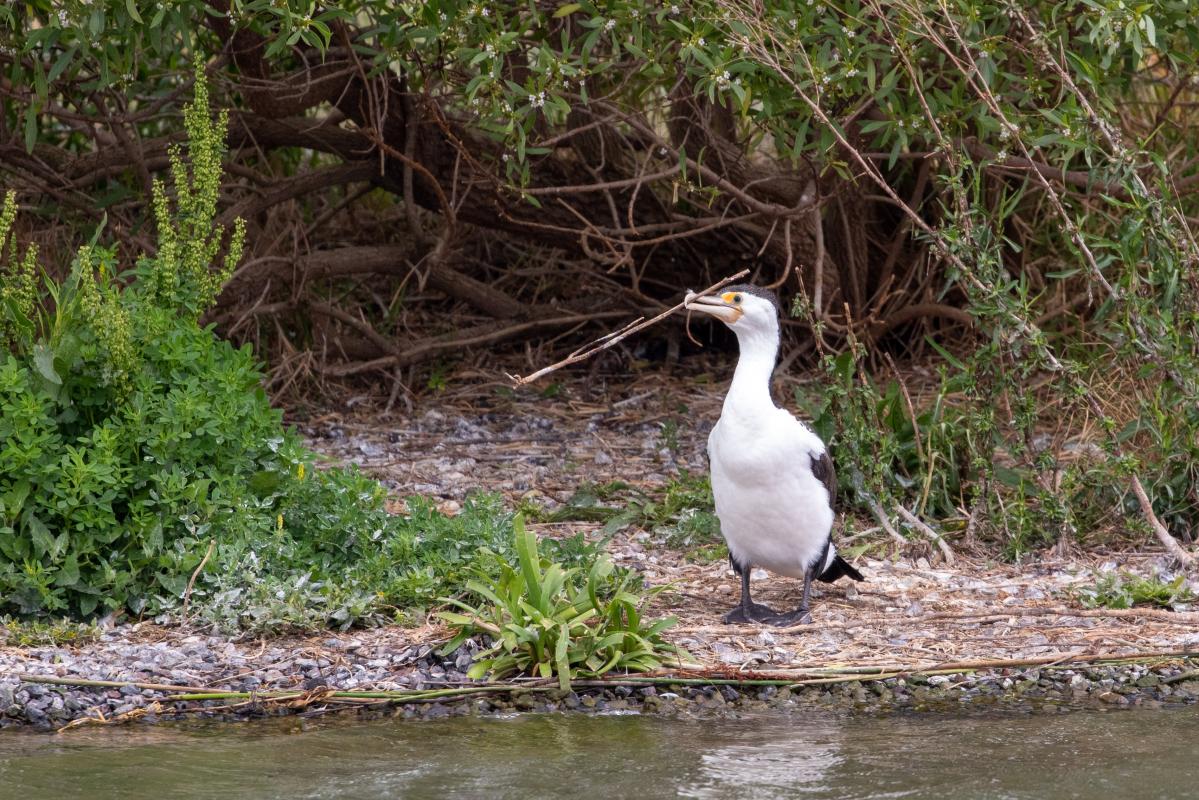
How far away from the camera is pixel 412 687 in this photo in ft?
14.6

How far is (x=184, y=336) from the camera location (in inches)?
202

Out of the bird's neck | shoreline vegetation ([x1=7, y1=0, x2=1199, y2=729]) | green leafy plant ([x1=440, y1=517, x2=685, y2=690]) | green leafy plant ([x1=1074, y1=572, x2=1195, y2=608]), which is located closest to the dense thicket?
shoreline vegetation ([x1=7, y1=0, x2=1199, y2=729])

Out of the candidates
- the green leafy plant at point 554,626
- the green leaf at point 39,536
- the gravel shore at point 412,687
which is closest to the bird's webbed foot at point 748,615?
the green leafy plant at point 554,626

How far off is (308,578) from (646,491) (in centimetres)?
196

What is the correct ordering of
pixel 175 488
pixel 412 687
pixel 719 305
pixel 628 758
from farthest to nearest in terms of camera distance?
pixel 719 305 → pixel 175 488 → pixel 412 687 → pixel 628 758

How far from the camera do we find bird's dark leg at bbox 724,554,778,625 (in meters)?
5.08

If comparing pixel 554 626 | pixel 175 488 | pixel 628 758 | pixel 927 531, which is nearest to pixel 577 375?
pixel 927 531

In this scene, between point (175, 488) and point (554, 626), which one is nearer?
point (554, 626)

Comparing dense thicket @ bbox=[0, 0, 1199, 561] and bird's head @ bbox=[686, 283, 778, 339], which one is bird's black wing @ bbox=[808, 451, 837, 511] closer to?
bird's head @ bbox=[686, 283, 778, 339]

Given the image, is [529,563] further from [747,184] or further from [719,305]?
[747,184]

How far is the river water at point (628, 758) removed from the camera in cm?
370

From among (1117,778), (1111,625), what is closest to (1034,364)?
(1111,625)

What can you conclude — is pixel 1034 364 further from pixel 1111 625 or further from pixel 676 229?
pixel 676 229

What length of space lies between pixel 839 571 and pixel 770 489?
480 mm
